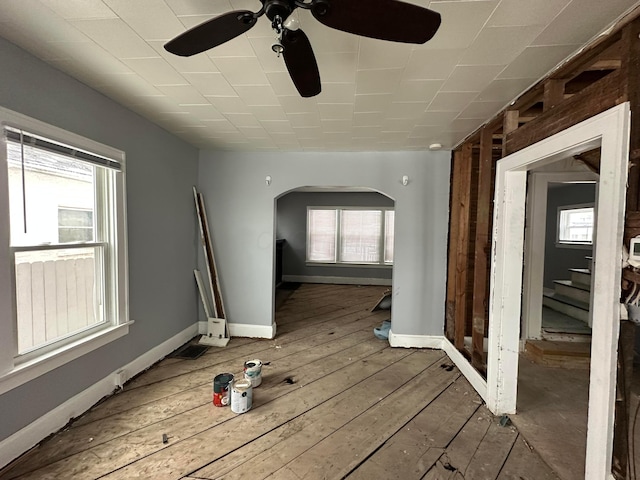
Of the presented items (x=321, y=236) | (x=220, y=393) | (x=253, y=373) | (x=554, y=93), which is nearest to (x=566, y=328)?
(x=554, y=93)

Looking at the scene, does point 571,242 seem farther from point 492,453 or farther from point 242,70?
point 242,70

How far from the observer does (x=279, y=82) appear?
200 cm

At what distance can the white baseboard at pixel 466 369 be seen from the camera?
252 cm

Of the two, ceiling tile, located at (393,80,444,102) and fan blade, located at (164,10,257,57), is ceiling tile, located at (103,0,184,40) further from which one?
ceiling tile, located at (393,80,444,102)

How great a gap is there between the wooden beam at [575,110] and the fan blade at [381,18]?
1.03m

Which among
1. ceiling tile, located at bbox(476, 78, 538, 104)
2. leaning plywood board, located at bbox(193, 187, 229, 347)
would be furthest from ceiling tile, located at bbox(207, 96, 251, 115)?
ceiling tile, located at bbox(476, 78, 538, 104)

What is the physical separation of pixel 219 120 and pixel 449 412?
127 inches

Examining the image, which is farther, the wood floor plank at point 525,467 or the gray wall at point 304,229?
the gray wall at point 304,229

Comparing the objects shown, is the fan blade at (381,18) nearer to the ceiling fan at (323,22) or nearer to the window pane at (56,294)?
the ceiling fan at (323,22)

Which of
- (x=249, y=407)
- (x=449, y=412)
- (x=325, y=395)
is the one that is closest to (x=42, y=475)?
(x=249, y=407)

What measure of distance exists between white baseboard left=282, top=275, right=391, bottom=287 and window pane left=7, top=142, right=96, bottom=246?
551cm

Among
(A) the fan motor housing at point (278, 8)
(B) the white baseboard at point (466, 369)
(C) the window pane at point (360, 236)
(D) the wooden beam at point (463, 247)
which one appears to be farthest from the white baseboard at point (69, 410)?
(C) the window pane at point (360, 236)

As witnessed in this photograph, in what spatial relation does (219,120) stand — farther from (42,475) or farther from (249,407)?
(42,475)

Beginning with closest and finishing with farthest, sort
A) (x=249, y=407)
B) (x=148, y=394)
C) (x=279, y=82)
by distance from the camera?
(x=279, y=82) < (x=249, y=407) < (x=148, y=394)
